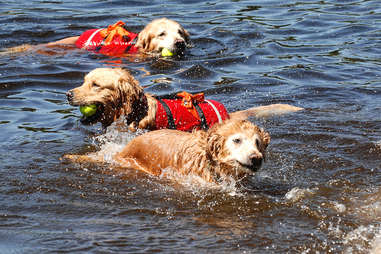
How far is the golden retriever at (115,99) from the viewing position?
26.5 feet

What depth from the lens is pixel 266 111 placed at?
9.31 meters

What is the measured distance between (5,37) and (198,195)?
33.8ft

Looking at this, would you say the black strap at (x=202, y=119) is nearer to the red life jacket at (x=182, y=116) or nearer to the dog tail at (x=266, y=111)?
the red life jacket at (x=182, y=116)

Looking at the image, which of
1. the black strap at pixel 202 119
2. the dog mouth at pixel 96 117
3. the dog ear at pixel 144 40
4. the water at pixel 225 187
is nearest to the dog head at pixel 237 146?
the water at pixel 225 187

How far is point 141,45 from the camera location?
12.8 meters

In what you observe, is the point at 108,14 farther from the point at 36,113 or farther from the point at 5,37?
the point at 36,113

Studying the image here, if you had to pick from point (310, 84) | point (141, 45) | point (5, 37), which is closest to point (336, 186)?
point (310, 84)

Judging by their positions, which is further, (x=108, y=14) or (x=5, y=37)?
(x=108, y=14)

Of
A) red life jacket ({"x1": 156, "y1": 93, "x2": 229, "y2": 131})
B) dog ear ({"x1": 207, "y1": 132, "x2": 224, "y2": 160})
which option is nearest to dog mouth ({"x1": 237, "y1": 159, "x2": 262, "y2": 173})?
dog ear ({"x1": 207, "y1": 132, "x2": 224, "y2": 160})

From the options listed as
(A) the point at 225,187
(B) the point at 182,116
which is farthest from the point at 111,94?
(A) the point at 225,187

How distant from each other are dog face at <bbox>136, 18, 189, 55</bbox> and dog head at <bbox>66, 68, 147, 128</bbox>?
441 cm

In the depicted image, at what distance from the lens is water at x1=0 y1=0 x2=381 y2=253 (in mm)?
5371

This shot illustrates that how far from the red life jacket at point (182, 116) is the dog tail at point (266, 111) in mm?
768

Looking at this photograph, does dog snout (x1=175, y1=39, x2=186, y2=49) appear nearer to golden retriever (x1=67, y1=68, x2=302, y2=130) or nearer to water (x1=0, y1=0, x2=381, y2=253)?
water (x1=0, y1=0, x2=381, y2=253)
